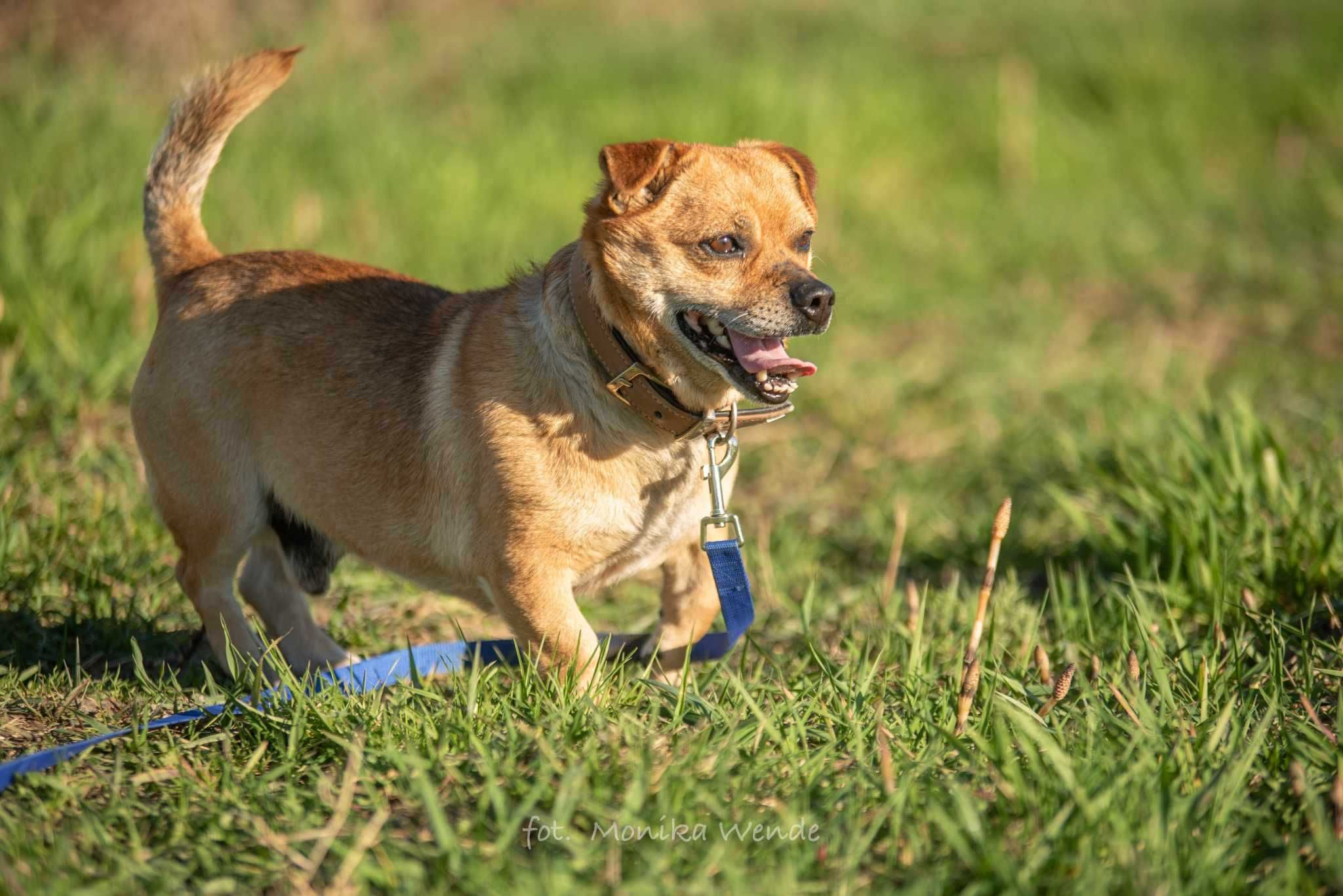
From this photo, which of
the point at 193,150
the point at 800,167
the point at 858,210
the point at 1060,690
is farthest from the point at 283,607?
the point at 858,210

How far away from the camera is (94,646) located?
3.34m

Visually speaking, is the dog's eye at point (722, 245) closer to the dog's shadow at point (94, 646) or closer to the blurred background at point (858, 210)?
the blurred background at point (858, 210)

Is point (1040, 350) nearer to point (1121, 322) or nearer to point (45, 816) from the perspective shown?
point (1121, 322)

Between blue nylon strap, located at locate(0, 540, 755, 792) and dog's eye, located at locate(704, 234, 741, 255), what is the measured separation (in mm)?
757

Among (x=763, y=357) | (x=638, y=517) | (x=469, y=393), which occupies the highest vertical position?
(x=763, y=357)

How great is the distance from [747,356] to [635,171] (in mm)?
561

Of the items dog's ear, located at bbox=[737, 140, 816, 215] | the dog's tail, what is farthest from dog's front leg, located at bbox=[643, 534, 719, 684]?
the dog's tail

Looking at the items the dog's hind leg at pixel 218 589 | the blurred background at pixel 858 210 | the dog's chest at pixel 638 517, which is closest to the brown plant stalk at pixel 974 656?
the dog's chest at pixel 638 517

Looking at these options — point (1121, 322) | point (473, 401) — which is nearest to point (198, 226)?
point (473, 401)

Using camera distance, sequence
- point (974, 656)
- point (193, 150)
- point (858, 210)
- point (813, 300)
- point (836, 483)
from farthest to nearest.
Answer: point (858, 210), point (836, 483), point (193, 150), point (813, 300), point (974, 656)

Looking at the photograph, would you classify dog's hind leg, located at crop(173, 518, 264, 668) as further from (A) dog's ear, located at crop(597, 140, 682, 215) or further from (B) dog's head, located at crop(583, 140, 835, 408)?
(A) dog's ear, located at crop(597, 140, 682, 215)

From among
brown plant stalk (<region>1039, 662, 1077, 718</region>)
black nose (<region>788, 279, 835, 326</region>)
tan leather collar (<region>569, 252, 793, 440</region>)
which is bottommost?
brown plant stalk (<region>1039, 662, 1077, 718</region>)

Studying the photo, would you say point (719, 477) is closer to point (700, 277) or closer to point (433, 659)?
point (700, 277)

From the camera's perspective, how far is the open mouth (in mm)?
2855
